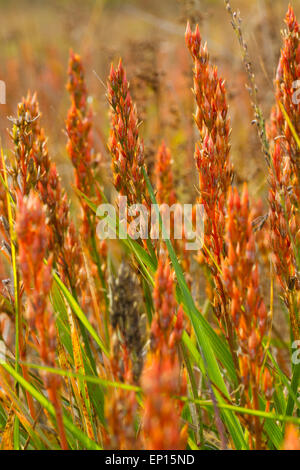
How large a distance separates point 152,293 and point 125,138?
12.9 inches

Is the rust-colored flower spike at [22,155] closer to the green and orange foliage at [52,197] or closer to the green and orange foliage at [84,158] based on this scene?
the green and orange foliage at [52,197]

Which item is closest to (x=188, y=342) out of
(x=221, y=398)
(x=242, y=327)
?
(x=221, y=398)

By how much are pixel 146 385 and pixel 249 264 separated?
0.27m

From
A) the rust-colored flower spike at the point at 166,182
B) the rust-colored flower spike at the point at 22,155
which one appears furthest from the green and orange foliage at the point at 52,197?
the rust-colored flower spike at the point at 166,182

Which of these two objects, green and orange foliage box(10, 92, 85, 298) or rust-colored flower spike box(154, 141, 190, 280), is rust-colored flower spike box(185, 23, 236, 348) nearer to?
green and orange foliage box(10, 92, 85, 298)

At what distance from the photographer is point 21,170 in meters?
1.07

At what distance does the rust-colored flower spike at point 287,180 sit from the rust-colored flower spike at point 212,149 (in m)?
0.10

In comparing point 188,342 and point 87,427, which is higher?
point 188,342

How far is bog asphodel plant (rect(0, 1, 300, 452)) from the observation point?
2.39ft

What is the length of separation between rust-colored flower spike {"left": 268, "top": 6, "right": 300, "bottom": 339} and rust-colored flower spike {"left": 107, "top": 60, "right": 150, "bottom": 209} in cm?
28

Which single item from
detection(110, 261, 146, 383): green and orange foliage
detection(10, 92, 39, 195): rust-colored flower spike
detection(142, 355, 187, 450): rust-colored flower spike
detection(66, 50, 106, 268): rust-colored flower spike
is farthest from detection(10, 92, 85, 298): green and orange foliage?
detection(142, 355, 187, 450): rust-colored flower spike

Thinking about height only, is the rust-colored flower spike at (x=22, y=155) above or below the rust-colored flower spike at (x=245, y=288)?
above

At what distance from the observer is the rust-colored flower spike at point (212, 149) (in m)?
1.03
